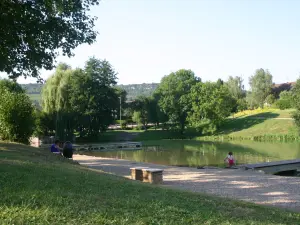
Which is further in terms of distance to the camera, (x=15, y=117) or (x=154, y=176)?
(x=15, y=117)

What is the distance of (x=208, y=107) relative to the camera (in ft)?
189

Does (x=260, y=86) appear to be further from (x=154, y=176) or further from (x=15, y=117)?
(x=154, y=176)

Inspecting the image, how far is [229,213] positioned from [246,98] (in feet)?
253

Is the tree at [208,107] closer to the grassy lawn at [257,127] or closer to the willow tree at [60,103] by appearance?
the grassy lawn at [257,127]

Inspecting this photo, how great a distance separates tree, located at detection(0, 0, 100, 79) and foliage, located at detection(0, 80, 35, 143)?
322 centimetres

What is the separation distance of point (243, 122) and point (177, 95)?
11.9 m

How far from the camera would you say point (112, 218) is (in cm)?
495

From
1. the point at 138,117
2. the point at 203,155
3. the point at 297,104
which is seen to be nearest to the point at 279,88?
the point at 138,117

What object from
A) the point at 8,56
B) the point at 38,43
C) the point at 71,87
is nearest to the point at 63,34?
the point at 38,43

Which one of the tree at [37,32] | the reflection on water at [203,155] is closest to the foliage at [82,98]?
the reflection on water at [203,155]

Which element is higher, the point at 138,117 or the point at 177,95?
the point at 177,95

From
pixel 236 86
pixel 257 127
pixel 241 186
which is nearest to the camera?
pixel 241 186

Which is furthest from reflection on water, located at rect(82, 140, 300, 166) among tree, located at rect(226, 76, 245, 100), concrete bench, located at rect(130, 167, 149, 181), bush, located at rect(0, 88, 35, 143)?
tree, located at rect(226, 76, 245, 100)

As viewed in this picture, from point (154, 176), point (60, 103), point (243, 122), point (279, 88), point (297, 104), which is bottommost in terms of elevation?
point (154, 176)
